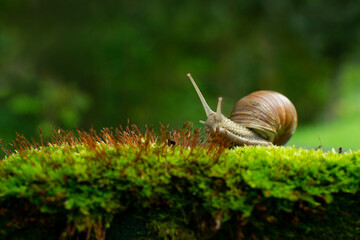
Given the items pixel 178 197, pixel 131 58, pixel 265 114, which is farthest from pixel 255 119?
pixel 131 58

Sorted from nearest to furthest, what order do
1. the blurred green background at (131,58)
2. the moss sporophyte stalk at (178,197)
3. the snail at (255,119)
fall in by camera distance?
the moss sporophyte stalk at (178,197)
the snail at (255,119)
the blurred green background at (131,58)

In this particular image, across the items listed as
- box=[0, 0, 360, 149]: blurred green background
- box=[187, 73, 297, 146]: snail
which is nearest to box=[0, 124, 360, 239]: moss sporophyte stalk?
box=[187, 73, 297, 146]: snail

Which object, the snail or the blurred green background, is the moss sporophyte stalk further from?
the blurred green background

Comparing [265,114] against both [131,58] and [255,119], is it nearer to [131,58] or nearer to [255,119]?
[255,119]

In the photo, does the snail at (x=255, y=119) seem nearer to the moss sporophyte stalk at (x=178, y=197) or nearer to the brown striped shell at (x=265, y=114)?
the brown striped shell at (x=265, y=114)

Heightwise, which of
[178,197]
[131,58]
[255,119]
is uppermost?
[131,58]

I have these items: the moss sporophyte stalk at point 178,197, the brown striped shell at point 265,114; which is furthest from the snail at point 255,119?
the moss sporophyte stalk at point 178,197

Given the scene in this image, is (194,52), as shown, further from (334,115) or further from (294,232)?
(294,232)

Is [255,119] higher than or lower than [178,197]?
higher

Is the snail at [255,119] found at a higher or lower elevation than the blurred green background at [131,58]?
lower
